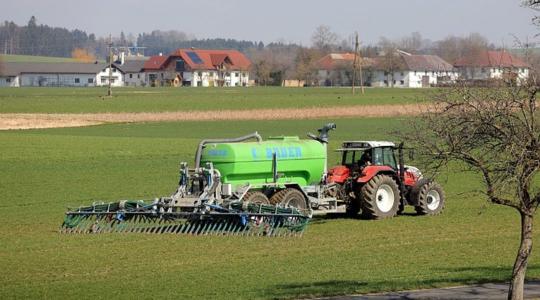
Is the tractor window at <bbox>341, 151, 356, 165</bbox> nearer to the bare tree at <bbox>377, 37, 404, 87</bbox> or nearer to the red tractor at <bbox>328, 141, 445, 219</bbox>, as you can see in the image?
the red tractor at <bbox>328, 141, 445, 219</bbox>

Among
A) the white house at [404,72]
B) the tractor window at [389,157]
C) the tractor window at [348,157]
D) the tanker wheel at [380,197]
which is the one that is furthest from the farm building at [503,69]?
the white house at [404,72]

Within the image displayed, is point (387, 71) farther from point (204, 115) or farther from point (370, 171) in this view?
point (370, 171)

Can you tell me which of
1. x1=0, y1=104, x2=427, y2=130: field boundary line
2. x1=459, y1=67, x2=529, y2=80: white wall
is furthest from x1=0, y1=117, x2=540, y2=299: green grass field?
x1=0, y1=104, x2=427, y2=130: field boundary line

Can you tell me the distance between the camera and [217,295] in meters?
18.5

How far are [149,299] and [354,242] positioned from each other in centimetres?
860

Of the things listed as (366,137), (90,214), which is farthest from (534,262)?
(366,137)

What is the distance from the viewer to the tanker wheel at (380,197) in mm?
30047

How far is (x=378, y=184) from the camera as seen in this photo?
3017 centimetres

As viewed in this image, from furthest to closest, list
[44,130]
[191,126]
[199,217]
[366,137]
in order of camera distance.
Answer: [191,126], [44,130], [366,137], [199,217]

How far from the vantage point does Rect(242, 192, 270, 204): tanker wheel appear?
1131 inches

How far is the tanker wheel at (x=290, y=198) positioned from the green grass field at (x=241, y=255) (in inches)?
31.8

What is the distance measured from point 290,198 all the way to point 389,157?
3.83 meters

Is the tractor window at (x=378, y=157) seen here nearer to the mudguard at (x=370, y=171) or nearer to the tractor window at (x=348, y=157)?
the mudguard at (x=370, y=171)

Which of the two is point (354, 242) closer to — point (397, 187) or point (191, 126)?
point (397, 187)
